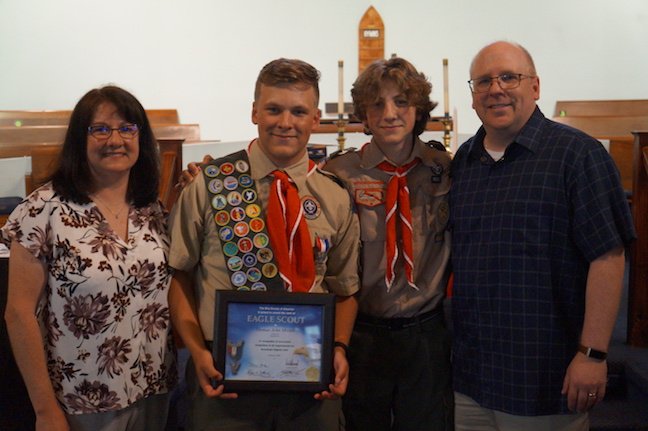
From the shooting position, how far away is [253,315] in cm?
193

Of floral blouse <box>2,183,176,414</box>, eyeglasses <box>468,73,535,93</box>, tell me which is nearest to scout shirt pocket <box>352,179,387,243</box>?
eyeglasses <box>468,73,535,93</box>

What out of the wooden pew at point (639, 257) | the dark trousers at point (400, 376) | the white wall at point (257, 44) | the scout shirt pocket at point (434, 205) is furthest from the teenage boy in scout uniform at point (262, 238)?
the white wall at point (257, 44)

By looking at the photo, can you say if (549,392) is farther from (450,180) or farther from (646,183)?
(646,183)

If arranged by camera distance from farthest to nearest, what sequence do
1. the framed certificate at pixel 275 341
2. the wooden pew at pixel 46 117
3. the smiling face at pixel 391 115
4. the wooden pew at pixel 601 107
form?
the wooden pew at pixel 601 107 → the wooden pew at pixel 46 117 → the smiling face at pixel 391 115 → the framed certificate at pixel 275 341

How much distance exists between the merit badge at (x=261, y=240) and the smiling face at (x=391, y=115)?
54 centimetres

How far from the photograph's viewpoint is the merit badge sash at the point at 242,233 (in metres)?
2.09

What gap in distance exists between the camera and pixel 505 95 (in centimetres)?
220

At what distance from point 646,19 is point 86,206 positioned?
949cm

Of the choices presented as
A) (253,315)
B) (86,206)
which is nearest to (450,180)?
(253,315)

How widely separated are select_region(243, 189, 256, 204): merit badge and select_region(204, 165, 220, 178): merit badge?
0.10 metres

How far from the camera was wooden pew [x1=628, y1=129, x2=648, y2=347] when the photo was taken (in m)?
3.68

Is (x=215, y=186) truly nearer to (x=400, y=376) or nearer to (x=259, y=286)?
(x=259, y=286)

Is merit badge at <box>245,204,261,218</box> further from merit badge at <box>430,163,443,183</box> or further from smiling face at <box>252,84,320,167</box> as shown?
merit badge at <box>430,163,443,183</box>

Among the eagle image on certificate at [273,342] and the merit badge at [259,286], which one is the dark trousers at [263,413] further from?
the merit badge at [259,286]
